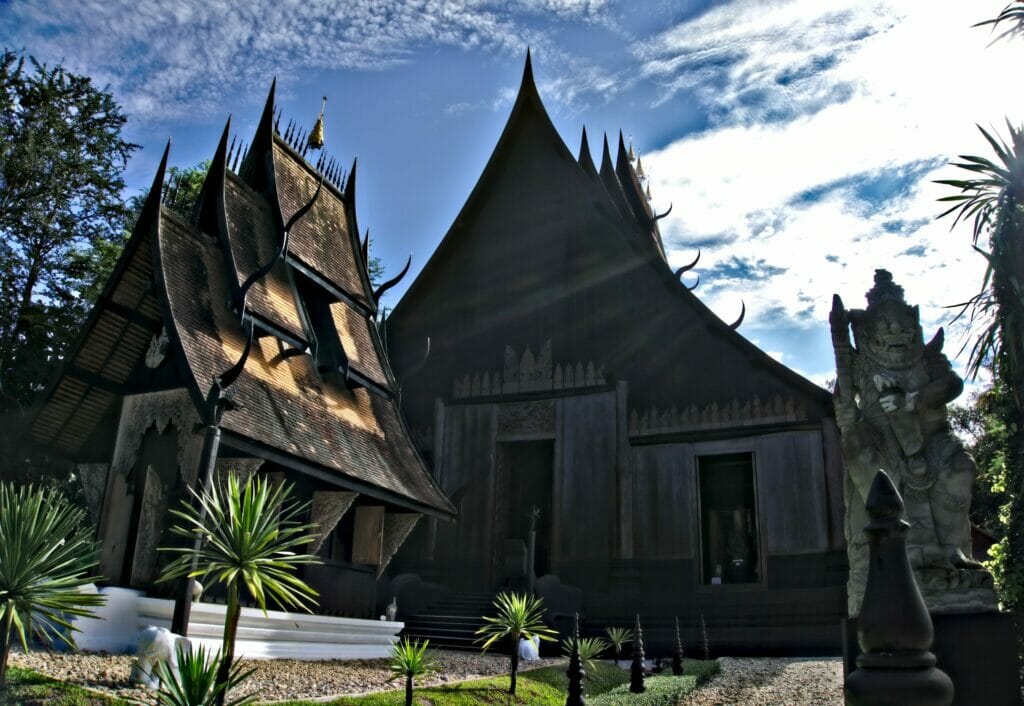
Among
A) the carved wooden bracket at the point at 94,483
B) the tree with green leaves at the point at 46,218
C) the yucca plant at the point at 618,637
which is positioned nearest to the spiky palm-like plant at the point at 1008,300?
the yucca plant at the point at 618,637

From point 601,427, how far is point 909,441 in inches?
383

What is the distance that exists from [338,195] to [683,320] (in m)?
7.77

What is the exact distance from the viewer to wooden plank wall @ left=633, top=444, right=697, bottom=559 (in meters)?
15.3

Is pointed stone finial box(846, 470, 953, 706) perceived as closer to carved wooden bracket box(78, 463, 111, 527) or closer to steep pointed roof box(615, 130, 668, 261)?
carved wooden bracket box(78, 463, 111, 527)

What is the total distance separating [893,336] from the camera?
7.41 metres

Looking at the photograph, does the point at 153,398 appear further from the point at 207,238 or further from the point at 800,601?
the point at 800,601

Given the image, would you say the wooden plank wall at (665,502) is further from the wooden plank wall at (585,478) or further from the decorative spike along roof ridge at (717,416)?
the wooden plank wall at (585,478)

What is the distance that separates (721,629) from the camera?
47.6 feet

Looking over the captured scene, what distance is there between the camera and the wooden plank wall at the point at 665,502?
15.3m

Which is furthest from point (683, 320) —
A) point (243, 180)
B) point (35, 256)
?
point (35, 256)

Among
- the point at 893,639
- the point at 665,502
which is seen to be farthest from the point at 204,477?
the point at 665,502

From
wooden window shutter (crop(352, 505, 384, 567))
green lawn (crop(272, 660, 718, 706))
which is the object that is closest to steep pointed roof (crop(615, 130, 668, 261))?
wooden window shutter (crop(352, 505, 384, 567))

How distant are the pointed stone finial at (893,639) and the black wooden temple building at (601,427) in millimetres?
10743

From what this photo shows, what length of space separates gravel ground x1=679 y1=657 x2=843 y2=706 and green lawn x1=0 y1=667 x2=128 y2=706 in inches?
222
